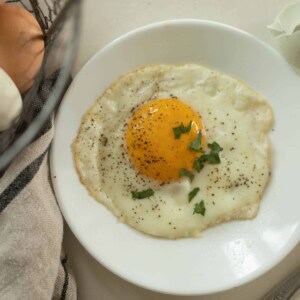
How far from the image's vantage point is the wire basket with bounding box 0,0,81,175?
85cm

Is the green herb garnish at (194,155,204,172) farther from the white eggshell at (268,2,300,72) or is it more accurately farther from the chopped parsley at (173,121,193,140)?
the white eggshell at (268,2,300,72)

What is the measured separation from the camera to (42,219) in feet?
3.40

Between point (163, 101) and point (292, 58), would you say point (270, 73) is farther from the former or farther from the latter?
point (163, 101)

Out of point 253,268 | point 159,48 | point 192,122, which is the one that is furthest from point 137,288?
point 159,48

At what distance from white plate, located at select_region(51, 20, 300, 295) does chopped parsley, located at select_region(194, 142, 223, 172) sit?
0.12 metres

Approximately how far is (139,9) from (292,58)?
0.34 metres

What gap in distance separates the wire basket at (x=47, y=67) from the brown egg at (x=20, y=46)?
0.02m

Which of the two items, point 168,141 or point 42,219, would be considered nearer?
point 42,219

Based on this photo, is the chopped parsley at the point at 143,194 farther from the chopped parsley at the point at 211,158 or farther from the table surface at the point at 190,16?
the table surface at the point at 190,16

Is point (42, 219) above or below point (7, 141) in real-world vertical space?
below

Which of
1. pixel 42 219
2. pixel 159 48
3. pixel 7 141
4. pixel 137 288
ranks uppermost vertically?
pixel 159 48

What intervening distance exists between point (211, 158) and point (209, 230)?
5.9 inches

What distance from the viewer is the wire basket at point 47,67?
0.85m

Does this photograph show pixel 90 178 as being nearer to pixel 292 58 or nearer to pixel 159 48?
pixel 159 48
